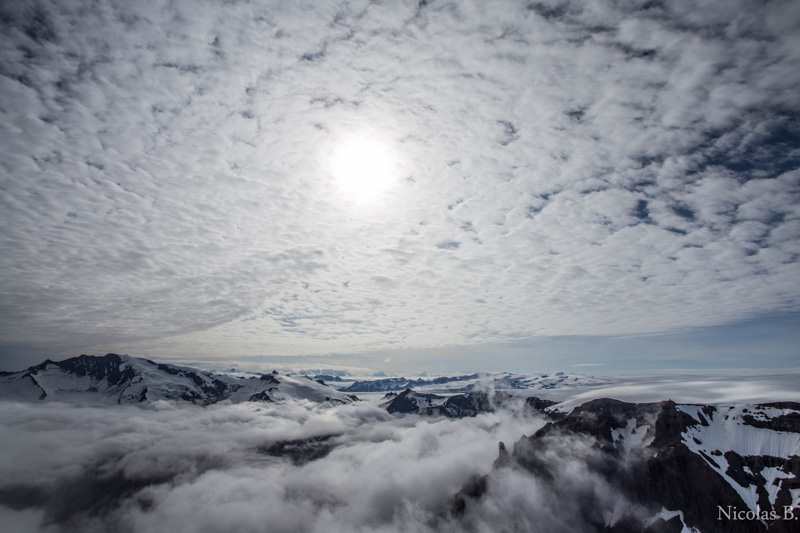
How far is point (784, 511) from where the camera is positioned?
188m
